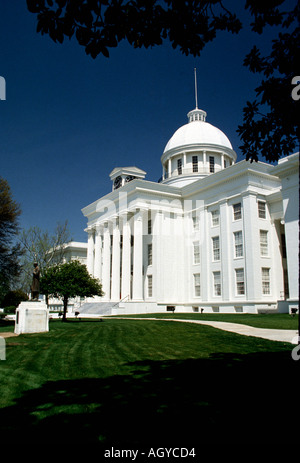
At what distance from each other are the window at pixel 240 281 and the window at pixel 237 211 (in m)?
5.50

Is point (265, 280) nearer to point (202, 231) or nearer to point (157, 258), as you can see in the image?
point (202, 231)

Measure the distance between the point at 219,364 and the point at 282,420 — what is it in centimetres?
378

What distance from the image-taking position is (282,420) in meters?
5.15

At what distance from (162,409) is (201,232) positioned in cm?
3845

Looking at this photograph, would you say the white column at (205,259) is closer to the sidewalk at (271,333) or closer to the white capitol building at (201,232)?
the white capitol building at (201,232)

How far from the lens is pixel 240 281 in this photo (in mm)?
38156

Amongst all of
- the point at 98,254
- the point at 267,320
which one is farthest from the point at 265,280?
the point at 98,254

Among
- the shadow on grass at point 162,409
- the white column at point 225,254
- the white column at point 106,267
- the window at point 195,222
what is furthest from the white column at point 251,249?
the shadow on grass at point 162,409

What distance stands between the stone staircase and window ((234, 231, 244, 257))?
14955 millimetres

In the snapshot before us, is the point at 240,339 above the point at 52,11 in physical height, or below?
below

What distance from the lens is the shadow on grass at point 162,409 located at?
15.5 feet

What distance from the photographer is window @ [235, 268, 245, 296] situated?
37934 millimetres

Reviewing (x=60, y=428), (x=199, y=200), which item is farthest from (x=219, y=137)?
(x=60, y=428)
